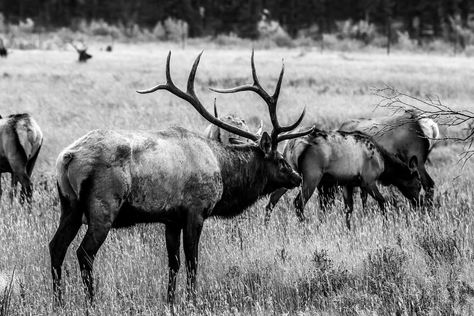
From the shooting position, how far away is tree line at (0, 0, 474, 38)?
65000 millimetres

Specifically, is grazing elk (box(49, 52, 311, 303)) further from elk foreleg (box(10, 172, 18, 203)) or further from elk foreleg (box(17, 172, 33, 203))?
elk foreleg (box(10, 172, 18, 203))

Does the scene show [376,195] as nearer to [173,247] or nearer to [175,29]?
[173,247]

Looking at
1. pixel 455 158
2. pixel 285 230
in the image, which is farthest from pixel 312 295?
pixel 455 158

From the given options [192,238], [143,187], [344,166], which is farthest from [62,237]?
[344,166]

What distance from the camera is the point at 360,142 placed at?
9375 mm

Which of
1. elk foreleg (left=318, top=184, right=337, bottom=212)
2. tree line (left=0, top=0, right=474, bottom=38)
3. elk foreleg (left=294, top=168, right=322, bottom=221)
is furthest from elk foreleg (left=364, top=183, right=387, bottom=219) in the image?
tree line (left=0, top=0, right=474, bottom=38)

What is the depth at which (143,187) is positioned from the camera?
18.2 ft

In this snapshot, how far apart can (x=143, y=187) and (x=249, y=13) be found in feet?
205

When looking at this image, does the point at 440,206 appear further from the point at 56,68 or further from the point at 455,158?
the point at 56,68

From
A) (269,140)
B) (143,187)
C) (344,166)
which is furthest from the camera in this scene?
(344,166)

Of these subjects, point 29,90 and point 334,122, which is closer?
point 334,122

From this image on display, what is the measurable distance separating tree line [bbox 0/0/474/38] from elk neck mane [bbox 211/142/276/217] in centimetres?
5869

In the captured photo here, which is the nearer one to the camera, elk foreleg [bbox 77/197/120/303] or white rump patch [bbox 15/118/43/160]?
elk foreleg [bbox 77/197/120/303]

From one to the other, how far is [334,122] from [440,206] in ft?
26.5
